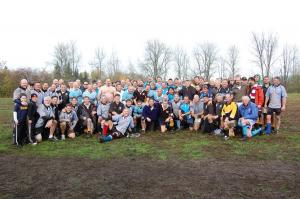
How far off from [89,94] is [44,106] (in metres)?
1.99

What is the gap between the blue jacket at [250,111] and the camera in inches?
377

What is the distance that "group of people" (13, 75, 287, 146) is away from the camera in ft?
31.6

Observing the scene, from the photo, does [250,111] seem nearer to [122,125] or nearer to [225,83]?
[225,83]

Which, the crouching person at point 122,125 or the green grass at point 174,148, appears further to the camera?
the crouching person at point 122,125

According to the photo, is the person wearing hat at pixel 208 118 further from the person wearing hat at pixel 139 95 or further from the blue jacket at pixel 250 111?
the person wearing hat at pixel 139 95

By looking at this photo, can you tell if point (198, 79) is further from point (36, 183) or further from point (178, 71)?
point (178, 71)

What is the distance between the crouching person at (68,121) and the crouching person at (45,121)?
11.8 inches

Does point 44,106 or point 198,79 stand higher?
point 198,79

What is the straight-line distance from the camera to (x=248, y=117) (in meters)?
9.59

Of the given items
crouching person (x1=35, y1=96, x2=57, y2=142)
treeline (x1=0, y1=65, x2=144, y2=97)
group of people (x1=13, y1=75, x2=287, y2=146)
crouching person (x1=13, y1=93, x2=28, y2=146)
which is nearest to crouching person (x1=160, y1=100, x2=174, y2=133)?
group of people (x1=13, y1=75, x2=287, y2=146)

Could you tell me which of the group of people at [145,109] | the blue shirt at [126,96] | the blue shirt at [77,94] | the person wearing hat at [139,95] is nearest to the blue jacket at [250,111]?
the group of people at [145,109]

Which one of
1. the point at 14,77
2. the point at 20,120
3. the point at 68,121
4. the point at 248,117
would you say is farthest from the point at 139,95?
the point at 14,77

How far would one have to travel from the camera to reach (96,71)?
63250 mm

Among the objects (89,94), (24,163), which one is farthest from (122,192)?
(89,94)
